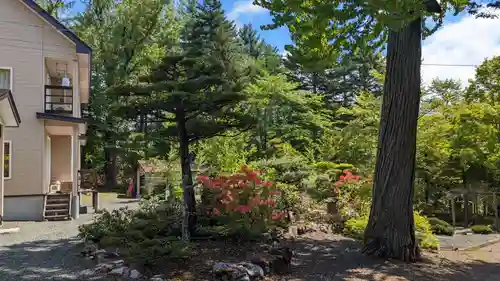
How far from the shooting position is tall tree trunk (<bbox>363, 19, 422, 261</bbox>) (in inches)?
305

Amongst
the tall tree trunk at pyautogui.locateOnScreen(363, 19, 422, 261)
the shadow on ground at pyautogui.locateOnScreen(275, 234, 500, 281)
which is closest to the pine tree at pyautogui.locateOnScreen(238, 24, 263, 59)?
the tall tree trunk at pyautogui.locateOnScreen(363, 19, 422, 261)

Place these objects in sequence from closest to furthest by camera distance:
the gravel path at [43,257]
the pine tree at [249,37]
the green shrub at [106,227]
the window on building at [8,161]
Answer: the gravel path at [43,257]
the green shrub at [106,227]
the window on building at [8,161]
the pine tree at [249,37]

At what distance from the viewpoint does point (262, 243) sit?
25.4 feet

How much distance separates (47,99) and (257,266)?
11.7 metres

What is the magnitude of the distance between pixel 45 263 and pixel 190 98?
3651 millimetres

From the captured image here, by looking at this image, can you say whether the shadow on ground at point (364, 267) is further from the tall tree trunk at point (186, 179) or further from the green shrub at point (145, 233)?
the tall tree trunk at point (186, 179)

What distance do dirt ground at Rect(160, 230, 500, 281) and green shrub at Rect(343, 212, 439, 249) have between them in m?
0.38

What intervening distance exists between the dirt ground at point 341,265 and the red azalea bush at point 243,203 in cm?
43

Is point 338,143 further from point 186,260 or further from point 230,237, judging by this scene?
point 186,260

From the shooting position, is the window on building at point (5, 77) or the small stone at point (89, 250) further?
the window on building at point (5, 77)

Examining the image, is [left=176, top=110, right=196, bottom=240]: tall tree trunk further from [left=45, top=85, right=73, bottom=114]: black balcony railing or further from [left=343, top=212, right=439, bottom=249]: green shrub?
[left=45, top=85, right=73, bottom=114]: black balcony railing

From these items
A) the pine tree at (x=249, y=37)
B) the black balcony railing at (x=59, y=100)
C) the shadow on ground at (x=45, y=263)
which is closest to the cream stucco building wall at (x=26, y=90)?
the black balcony railing at (x=59, y=100)

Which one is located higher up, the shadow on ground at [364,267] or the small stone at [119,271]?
the small stone at [119,271]

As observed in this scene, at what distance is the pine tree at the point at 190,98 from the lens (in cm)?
766
